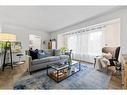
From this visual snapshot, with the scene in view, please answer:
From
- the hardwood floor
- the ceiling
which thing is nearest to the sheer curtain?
the ceiling

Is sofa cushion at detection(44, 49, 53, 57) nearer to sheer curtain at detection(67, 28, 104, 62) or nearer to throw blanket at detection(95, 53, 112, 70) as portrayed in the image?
sheer curtain at detection(67, 28, 104, 62)

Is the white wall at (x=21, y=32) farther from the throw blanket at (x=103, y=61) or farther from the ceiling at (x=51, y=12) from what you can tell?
the throw blanket at (x=103, y=61)

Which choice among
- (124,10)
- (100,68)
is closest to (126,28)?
(124,10)

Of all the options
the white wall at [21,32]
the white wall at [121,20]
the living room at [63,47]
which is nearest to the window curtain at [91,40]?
→ the living room at [63,47]

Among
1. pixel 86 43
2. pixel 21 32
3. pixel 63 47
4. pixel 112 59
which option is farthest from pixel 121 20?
pixel 21 32

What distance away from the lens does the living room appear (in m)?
2.78

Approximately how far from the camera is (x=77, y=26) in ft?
16.8

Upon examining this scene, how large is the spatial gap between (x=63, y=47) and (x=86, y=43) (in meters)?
1.39

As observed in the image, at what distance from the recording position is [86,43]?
5.79m

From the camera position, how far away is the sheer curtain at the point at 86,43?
5.09 meters

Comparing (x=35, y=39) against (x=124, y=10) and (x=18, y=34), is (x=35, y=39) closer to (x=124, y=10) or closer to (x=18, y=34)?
(x=18, y=34)

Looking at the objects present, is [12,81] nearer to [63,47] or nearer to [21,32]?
[63,47]
